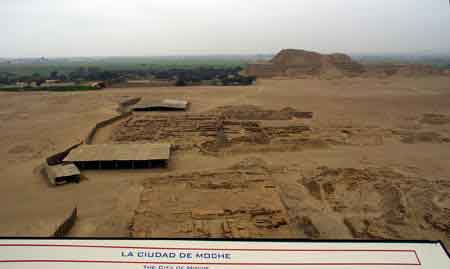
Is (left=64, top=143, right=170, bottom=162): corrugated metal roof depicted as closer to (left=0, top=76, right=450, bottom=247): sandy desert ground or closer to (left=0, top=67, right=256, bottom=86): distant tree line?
(left=0, top=76, right=450, bottom=247): sandy desert ground

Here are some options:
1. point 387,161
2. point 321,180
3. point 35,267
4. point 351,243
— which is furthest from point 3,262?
point 387,161

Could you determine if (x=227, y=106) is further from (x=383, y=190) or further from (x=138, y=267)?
(x=138, y=267)

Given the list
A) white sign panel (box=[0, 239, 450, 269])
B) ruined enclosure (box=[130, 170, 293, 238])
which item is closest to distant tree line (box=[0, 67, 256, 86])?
ruined enclosure (box=[130, 170, 293, 238])

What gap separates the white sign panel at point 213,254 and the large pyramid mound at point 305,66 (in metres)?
52.2

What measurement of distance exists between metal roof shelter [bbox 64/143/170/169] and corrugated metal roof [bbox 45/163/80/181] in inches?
23.3

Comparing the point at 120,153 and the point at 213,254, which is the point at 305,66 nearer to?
the point at 120,153

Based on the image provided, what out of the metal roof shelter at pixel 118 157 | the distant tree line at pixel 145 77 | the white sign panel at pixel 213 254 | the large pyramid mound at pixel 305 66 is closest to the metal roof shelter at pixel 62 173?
the metal roof shelter at pixel 118 157

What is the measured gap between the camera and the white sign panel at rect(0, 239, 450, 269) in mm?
3797

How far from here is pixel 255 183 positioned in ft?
39.0

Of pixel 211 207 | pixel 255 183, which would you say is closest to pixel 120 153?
pixel 211 207

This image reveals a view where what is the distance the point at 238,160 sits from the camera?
14953mm

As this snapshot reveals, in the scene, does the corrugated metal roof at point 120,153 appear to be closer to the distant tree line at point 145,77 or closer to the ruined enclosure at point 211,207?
the ruined enclosure at point 211,207

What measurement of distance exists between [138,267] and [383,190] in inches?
419

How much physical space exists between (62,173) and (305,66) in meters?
51.1
